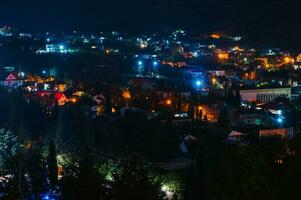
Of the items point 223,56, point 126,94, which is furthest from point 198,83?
point 223,56

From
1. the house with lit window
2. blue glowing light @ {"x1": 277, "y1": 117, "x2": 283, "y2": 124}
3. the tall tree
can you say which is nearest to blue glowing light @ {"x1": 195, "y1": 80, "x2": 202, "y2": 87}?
the house with lit window

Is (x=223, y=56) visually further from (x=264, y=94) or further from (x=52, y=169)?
(x=52, y=169)

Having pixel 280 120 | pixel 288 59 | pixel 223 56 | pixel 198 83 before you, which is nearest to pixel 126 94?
pixel 198 83

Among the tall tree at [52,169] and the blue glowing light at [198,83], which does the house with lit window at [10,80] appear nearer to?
the blue glowing light at [198,83]

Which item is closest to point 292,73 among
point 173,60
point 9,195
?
point 173,60

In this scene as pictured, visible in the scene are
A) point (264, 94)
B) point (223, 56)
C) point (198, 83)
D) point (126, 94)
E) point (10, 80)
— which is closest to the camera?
point (126, 94)

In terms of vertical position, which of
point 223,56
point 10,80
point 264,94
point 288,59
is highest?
point 223,56

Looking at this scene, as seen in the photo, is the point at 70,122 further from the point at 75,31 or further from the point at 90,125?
the point at 75,31

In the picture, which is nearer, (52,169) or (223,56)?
(52,169)

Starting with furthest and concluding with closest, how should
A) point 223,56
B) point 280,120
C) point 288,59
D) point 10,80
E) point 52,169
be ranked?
point 223,56 < point 288,59 < point 10,80 < point 280,120 < point 52,169

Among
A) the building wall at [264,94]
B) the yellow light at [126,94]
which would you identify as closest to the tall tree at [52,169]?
the yellow light at [126,94]

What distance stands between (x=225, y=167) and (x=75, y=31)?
4832cm

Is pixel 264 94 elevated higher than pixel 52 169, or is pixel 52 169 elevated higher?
pixel 264 94

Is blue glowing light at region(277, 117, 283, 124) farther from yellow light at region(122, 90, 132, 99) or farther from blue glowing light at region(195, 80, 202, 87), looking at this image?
blue glowing light at region(195, 80, 202, 87)
